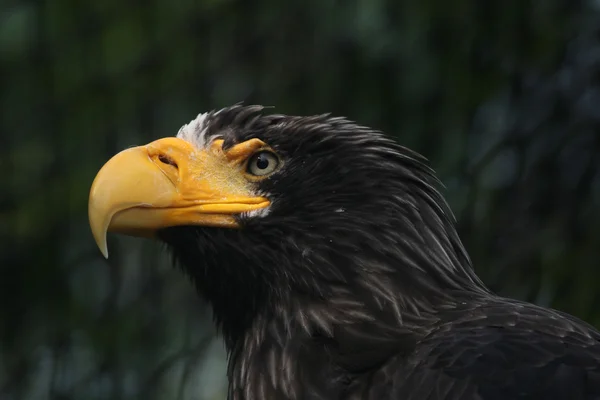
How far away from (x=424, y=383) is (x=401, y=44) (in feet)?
4.62

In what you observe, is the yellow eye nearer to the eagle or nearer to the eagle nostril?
the eagle

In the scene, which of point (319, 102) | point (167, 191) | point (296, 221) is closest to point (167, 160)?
point (167, 191)

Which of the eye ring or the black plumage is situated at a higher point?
the eye ring

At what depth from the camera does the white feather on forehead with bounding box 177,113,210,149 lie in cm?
205

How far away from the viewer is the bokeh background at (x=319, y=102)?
300 centimetres

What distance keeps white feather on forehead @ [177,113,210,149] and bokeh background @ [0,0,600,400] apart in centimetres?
95

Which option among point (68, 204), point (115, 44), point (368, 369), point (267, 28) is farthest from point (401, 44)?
point (368, 369)

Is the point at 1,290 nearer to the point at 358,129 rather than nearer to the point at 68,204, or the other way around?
the point at 68,204

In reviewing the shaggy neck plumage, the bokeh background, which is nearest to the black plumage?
the shaggy neck plumage

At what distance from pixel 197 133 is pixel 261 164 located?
14cm

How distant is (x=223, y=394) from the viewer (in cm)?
308

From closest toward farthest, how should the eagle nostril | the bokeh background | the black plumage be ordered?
the black plumage, the eagle nostril, the bokeh background

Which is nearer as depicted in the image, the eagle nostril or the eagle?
the eagle

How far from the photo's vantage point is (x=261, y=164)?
2012mm
